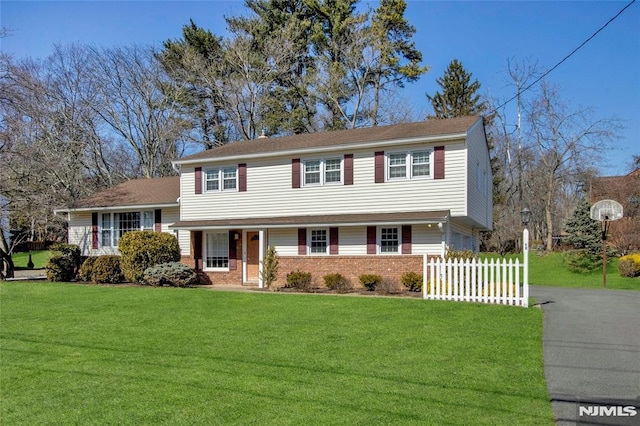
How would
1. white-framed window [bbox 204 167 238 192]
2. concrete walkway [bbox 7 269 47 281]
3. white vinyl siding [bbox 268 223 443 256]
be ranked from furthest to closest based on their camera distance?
concrete walkway [bbox 7 269 47 281], white-framed window [bbox 204 167 238 192], white vinyl siding [bbox 268 223 443 256]

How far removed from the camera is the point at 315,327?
32.3 ft

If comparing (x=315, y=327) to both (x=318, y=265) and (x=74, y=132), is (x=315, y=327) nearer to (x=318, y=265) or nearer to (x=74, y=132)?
(x=318, y=265)

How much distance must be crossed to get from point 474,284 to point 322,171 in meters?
8.01

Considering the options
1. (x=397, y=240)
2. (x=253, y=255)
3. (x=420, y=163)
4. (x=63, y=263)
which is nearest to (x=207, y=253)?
(x=253, y=255)

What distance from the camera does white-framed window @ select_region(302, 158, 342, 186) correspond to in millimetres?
19766

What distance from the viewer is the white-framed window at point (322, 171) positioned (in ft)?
64.8

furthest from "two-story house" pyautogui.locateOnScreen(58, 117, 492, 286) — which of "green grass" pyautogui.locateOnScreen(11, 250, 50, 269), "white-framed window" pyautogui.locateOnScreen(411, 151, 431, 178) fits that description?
"green grass" pyautogui.locateOnScreen(11, 250, 50, 269)

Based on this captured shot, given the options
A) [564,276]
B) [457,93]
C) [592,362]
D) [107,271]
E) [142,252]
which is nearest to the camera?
[592,362]

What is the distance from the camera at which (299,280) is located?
61.6ft

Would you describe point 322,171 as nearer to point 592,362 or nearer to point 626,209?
point 592,362

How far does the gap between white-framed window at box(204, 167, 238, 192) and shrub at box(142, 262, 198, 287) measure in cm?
373

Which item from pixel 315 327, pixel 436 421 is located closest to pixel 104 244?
pixel 315 327

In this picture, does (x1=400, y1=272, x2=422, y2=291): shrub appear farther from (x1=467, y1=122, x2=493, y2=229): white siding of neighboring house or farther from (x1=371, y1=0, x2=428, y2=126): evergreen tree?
(x1=371, y1=0, x2=428, y2=126): evergreen tree

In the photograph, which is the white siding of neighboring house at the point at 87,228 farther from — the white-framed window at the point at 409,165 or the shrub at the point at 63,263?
the white-framed window at the point at 409,165
